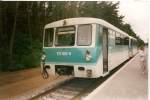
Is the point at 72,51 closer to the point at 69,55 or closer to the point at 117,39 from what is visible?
the point at 69,55

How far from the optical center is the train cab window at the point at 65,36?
8250 mm

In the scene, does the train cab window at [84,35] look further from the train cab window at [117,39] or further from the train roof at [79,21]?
the train cab window at [117,39]

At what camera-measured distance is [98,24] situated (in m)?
8.27

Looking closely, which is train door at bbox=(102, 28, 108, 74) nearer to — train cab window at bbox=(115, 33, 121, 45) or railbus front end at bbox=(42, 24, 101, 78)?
railbus front end at bbox=(42, 24, 101, 78)

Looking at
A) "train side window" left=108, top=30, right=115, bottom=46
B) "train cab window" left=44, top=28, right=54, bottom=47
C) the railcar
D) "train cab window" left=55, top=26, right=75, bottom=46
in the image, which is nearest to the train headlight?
the railcar

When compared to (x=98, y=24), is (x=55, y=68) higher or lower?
lower

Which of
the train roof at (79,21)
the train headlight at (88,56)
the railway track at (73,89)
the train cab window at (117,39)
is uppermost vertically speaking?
the train roof at (79,21)

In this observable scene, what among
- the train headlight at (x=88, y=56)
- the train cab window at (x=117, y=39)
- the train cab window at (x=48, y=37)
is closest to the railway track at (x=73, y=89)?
the train cab window at (x=117, y=39)

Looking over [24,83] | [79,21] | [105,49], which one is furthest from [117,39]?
[24,83]

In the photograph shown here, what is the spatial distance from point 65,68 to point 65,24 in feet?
3.09

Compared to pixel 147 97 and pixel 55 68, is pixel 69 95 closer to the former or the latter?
pixel 55 68

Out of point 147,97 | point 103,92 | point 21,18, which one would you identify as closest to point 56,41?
point 21,18

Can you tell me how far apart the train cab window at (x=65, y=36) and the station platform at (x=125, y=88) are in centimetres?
116

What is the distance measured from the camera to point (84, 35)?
8289 millimetres
